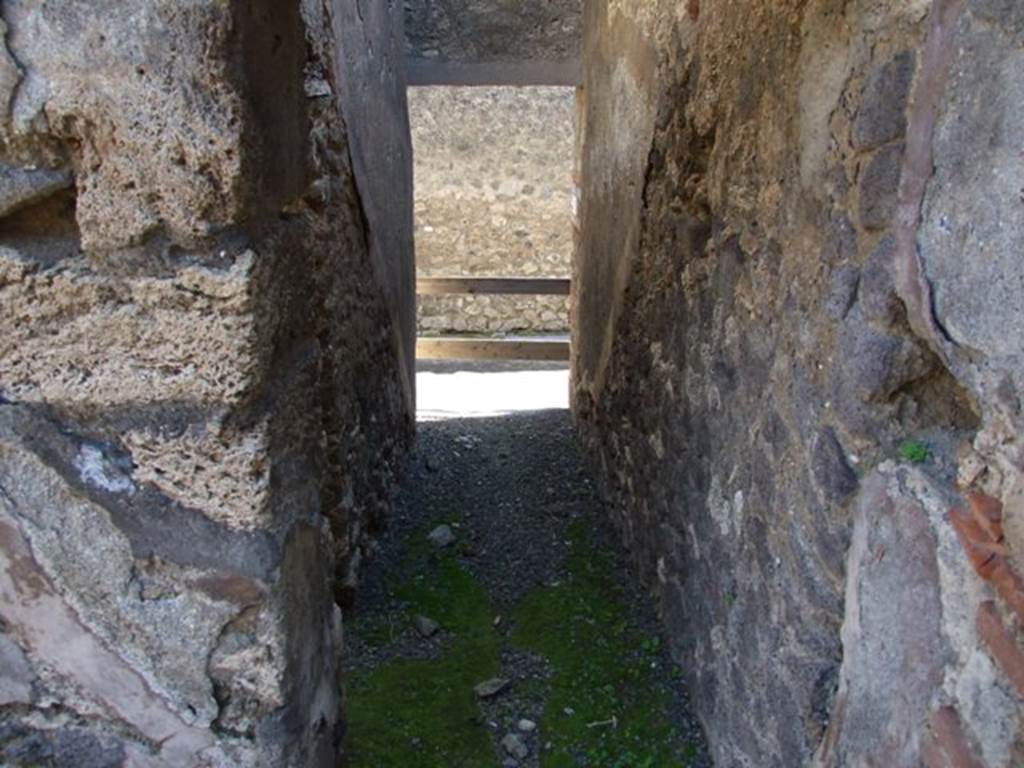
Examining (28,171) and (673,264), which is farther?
(673,264)

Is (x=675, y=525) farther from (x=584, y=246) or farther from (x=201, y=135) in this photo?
(x=584, y=246)

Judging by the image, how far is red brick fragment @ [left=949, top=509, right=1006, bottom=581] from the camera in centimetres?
118

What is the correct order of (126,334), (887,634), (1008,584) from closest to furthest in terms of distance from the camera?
1. (1008,584)
2. (126,334)
3. (887,634)

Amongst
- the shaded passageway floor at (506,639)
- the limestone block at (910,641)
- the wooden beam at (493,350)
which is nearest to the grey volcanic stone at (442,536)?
the shaded passageway floor at (506,639)

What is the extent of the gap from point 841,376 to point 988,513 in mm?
515

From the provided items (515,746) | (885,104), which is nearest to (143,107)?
(885,104)

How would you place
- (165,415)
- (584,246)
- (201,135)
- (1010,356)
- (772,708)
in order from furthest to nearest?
(584,246)
(772,708)
(165,415)
(201,135)
(1010,356)

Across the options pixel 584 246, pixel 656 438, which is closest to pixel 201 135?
pixel 656 438

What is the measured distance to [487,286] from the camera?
716 cm

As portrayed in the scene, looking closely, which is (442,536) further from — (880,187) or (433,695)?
(880,187)

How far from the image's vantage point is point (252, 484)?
56.0 inches

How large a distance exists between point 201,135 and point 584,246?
415 centimetres

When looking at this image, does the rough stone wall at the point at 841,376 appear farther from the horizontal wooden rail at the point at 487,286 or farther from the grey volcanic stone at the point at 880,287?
the horizontal wooden rail at the point at 487,286

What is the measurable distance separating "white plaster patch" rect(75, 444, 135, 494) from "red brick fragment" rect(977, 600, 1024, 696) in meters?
1.22
